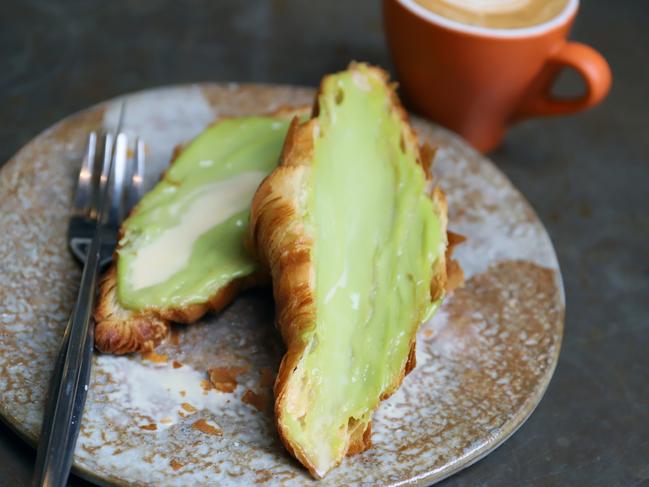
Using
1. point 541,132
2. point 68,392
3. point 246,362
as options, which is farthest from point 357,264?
point 541,132

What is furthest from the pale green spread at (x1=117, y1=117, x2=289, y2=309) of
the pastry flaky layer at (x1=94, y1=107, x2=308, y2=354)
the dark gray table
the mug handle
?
the mug handle

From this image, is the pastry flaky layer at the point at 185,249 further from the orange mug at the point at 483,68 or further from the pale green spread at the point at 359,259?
the orange mug at the point at 483,68

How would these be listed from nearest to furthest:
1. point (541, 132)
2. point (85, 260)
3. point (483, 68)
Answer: point (85, 260) < point (483, 68) < point (541, 132)

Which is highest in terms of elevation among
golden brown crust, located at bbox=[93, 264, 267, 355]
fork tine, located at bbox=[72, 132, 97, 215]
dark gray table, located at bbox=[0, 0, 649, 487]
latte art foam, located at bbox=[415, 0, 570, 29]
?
latte art foam, located at bbox=[415, 0, 570, 29]

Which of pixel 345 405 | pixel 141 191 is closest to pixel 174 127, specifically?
pixel 141 191

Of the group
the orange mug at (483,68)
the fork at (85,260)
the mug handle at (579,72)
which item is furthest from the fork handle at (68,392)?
the mug handle at (579,72)

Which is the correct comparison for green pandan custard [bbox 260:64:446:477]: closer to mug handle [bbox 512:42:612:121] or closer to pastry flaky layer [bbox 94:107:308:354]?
pastry flaky layer [bbox 94:107:308:354]

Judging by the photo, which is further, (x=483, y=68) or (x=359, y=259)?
(x=483, y=68)

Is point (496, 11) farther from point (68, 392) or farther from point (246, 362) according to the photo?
point (68, 392)
